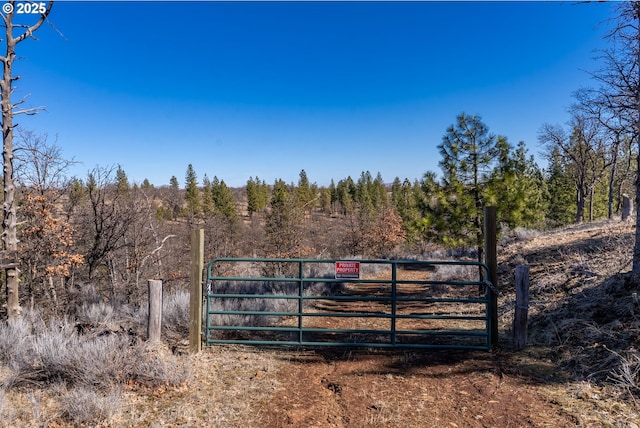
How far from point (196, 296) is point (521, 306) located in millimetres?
5277

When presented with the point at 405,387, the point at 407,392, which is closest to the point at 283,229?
the point at 405,387

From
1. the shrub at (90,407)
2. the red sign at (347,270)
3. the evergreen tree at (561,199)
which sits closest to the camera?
the shrub at (90,407)

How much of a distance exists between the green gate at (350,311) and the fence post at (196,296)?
6.4 inches

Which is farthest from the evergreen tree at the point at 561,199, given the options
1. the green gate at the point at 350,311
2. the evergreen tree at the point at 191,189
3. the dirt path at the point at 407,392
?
the evergreen tree at the point at 191,189

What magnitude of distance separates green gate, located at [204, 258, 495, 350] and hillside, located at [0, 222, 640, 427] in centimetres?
38

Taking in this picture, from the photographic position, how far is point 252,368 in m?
5.36

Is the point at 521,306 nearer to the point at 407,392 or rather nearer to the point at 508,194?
the point at 407,392

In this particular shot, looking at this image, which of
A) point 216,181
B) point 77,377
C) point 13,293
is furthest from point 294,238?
point 216,181

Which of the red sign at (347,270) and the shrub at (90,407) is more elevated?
the red sign at (347,270)

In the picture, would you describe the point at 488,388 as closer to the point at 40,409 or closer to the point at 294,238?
the point at 40,409

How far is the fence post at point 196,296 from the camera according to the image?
5.82m

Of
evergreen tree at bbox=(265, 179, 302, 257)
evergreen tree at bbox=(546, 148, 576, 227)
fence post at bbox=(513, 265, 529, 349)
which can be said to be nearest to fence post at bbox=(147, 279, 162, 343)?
fence post at bbox=(513, 265, 529, 349)

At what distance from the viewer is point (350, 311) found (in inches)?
385

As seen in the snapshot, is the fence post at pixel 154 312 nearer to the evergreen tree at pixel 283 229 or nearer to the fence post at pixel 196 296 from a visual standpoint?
the fence post at pixel 196 296
